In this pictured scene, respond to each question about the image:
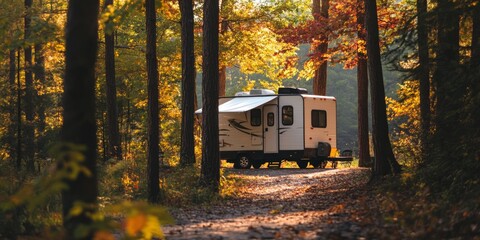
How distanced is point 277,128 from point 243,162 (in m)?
1.96

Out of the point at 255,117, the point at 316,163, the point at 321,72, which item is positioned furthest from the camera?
the point at 321,72

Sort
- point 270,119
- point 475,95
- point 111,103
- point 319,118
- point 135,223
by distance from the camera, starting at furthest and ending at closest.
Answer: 1. point 319,118
2. point 270,119
3. point 111,103
4. point 475,95
5. point 135,223

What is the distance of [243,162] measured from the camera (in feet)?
85.5

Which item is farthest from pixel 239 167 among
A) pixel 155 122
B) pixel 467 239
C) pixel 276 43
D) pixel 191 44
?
pixel 467 239

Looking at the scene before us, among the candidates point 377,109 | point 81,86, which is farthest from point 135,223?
point 377,109

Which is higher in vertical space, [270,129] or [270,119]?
[270,119]

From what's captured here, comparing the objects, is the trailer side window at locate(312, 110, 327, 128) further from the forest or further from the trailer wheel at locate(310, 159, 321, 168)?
the forest

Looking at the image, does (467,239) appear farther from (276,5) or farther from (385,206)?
(276,5)

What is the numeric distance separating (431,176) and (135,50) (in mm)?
19176

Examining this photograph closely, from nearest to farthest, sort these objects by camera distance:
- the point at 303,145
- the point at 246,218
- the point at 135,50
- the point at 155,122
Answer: the point at 246,218 → the point at 155,122 → the point at 303,145 → the point at 135,50

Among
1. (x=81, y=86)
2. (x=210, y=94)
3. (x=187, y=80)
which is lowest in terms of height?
(x=81, y=86)

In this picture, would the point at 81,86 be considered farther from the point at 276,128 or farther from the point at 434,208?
the point at 276,128

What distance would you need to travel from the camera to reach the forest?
5.51m

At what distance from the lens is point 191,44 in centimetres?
1823
